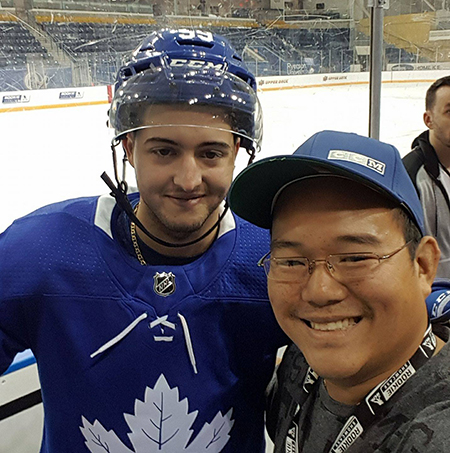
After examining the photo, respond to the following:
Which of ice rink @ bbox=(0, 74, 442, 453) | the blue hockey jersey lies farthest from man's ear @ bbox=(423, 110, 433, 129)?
the blue hockey jersey

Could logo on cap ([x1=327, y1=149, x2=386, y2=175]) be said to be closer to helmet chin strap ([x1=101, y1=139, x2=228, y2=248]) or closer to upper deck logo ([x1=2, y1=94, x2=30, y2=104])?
helmet chin strap ([x1=101, y1=139, x2=228, y2=248])

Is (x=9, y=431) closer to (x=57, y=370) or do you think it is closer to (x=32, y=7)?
(x=57, y=370)

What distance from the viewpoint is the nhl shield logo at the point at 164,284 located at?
0.85 m

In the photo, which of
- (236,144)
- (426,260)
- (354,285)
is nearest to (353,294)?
(354,285)

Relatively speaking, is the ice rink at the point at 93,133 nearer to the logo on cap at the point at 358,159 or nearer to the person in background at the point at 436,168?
the person in background at the point at 436,168

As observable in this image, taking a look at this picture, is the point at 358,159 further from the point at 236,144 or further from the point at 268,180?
the point at 236,144

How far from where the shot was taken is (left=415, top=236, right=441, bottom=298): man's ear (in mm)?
690

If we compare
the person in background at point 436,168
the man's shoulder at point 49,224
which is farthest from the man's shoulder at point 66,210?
the person in background at point 436,168

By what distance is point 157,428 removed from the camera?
0.84 meters

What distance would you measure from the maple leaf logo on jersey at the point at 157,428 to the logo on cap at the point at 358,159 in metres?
0.45

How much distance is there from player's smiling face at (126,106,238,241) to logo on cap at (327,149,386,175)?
0.27 m

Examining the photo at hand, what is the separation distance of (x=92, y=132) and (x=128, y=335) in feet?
13.6

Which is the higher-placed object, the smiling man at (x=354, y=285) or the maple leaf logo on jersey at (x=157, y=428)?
the smiling man at (x=354, y=285)

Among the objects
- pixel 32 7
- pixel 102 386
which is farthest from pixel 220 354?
pixel 32 7
